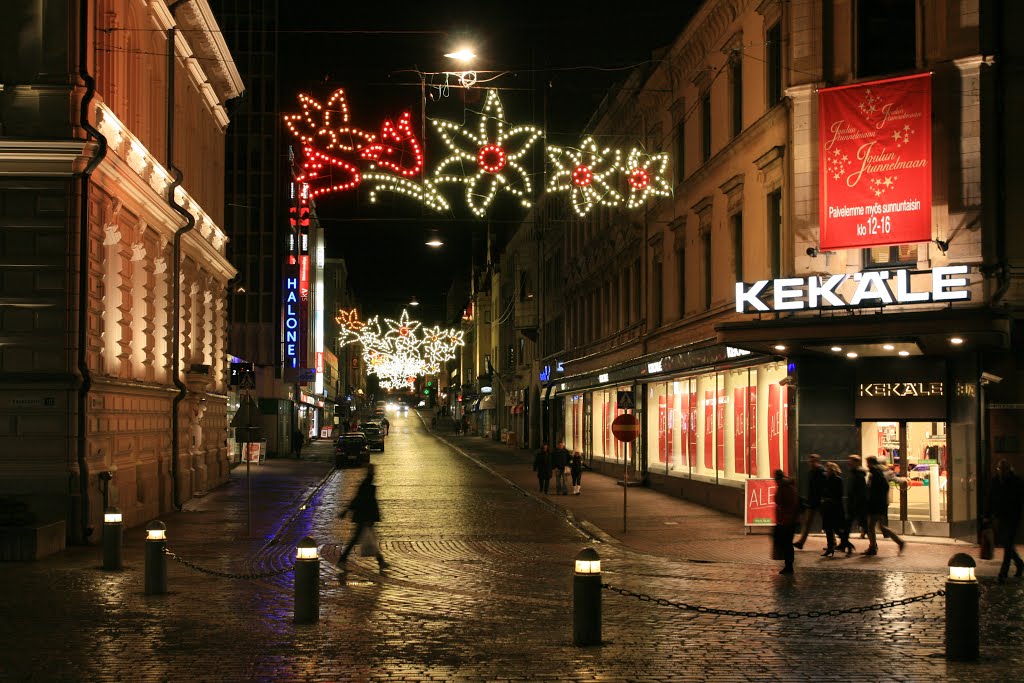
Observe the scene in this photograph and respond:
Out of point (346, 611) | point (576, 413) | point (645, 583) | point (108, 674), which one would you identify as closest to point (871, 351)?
point (645, 583)

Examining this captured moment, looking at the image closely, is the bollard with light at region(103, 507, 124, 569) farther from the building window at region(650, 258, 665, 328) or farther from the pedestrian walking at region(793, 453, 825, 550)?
the building window at region(650, 258, 665, 328)

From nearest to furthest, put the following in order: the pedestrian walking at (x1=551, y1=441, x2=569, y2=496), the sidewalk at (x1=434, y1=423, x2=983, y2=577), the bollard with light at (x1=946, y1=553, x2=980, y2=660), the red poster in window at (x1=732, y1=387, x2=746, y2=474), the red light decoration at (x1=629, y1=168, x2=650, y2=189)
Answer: the bollard with light at (x1=946, y1=553, x2=980, y2=660) → the sidewalk at (x1=434, y1=423, x2=983, y2=577) → the red light decoration at (x1=629, y1=168, x2=650, y2=189) → the red poster in window at (x1=732, y1=387, x2=746, y2=474) → the pedestrian walking at (x1=551, y1=441, x2=569, y2=496)

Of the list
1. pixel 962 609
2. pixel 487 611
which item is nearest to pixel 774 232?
pixel 487 611

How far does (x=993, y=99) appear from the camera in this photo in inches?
Result: 798

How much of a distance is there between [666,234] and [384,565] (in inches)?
695

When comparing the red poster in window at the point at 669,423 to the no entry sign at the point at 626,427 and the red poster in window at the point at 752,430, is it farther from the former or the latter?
the no entry sign at the point at 626,427

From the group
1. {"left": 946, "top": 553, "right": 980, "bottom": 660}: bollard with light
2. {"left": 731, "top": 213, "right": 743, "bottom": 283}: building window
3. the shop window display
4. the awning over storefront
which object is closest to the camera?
{"left": 946, "top": 553, "right": 980, "bottom": 660}: bollard with light

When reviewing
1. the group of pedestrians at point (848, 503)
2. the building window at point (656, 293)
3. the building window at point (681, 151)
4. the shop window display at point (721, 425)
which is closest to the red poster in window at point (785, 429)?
the shop window display at point (721, 425)

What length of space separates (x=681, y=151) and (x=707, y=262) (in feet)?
13.9

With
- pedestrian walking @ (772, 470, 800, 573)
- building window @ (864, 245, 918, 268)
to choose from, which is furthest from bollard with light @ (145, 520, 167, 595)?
building window @ (864, 245, 918, 268)

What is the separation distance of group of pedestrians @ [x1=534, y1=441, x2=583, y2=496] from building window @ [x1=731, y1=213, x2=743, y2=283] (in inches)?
315

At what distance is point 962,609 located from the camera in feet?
34.2

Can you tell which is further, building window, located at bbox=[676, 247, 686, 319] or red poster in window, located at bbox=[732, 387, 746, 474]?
building window, located at bbox=[676, 247, 686, 319]

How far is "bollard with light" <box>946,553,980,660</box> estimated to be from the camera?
1039cm
